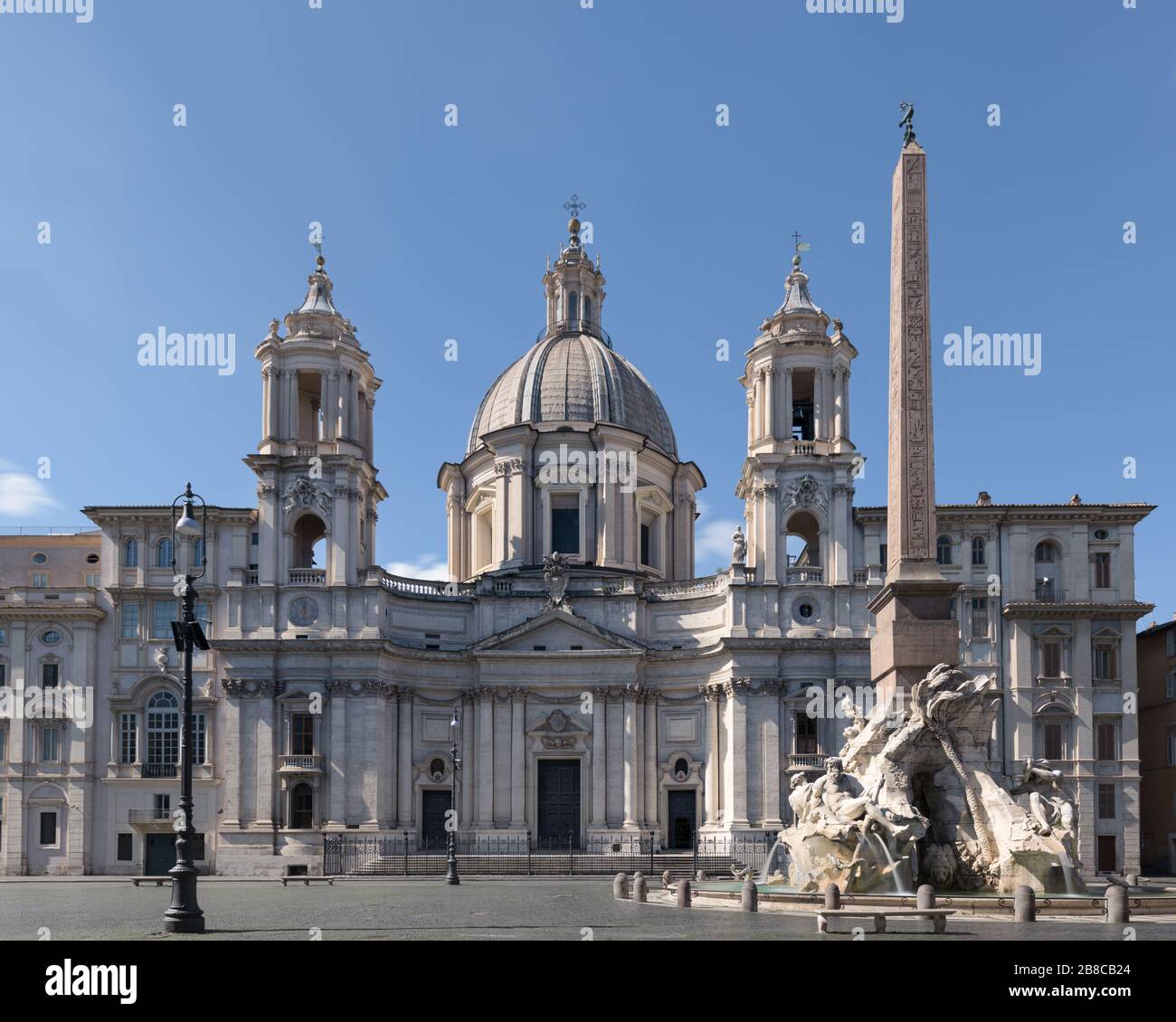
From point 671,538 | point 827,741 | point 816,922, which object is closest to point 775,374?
point 671,538

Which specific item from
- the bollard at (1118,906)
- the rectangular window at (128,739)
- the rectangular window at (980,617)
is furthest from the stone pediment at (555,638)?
the bollard at (1118,906)

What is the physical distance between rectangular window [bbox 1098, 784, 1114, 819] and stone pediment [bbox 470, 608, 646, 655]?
19.8 meters

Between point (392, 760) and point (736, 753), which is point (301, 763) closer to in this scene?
point (392, 760)

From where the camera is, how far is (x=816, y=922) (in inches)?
930

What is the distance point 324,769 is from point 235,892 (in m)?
17.9

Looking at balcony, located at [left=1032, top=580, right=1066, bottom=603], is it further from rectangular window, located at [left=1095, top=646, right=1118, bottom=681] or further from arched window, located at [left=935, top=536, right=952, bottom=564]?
arched window, located at [left=935, top=536, right=952, bottom=564]

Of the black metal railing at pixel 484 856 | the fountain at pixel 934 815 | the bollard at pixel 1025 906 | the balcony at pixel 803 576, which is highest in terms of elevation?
the balcony at pixel 803 576

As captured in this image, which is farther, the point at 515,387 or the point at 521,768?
the point at 515,387

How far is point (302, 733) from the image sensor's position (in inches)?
2308

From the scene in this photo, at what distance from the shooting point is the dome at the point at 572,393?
2677 inches

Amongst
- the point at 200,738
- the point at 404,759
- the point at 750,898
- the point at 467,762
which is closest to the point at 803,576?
the point at 467,762

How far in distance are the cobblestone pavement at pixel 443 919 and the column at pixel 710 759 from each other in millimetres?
19077

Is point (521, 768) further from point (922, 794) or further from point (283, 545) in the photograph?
point (922, 794)

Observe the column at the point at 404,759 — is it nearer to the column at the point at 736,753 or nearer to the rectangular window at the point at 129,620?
the rectangular window at the point at 129,620
